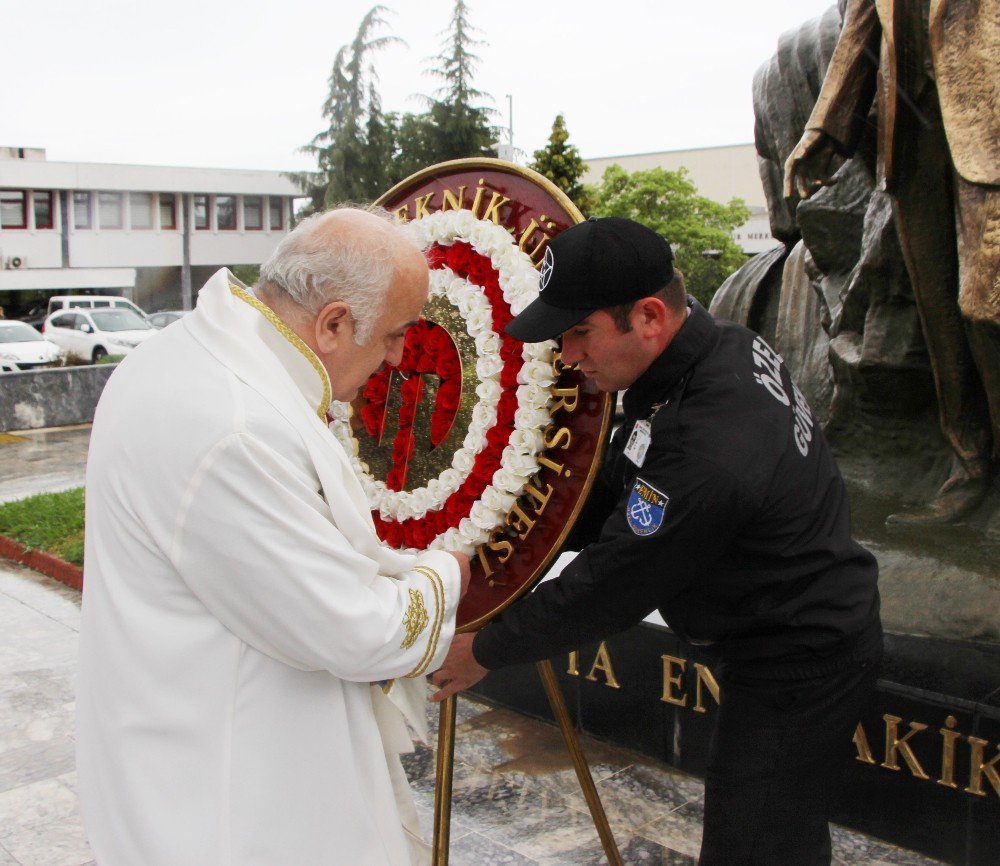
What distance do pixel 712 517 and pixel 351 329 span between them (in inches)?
28.2

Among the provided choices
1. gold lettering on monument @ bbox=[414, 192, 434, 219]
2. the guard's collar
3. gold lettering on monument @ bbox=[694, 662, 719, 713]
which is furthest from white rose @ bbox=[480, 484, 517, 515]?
gold lettering on monument @ bbox=[694, 662, 719, 713]

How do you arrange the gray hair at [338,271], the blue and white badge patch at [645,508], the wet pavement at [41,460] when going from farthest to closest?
1. the wet pavement at [41,460]
2. the blue and white badge patch at [645,508]
3. the gray hair at [338,271]

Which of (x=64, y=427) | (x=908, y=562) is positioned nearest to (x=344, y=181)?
(x=64, y=427)

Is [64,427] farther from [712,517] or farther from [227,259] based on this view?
[227,259]

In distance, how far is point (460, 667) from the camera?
225 centimetres

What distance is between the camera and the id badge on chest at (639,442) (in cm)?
213

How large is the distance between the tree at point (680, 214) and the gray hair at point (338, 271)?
2331cm

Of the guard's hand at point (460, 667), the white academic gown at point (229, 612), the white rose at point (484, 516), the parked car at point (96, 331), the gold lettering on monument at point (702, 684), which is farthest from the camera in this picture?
the parked car at point (96, 331)

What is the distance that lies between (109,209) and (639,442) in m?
40.9

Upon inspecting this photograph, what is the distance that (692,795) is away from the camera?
134 inches

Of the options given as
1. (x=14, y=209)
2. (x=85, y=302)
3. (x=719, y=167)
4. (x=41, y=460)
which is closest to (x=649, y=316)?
(x=41, y=460)

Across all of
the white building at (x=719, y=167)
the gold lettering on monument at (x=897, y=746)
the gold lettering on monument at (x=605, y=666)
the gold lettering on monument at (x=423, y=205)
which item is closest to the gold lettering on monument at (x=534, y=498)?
the gold lettering on monument at (x=423, y=205)

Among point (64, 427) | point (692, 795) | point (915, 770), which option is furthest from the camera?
point (64, 427)

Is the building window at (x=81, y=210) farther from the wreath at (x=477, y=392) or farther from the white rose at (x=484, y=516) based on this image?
the white rose at (x=484, y=516)
